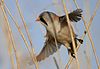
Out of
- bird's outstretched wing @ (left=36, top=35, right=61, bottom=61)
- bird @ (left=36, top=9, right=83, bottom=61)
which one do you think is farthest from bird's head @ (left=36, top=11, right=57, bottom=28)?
bird's outstretched wing @ (left=36, top=35, right=61, bottom=61)

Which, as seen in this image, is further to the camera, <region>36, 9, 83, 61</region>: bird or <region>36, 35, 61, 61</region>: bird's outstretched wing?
<region>36, 35, 61, 61</region>: bird's outstretched wing

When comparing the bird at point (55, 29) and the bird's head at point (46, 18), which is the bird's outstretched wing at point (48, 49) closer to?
the bird at point (55, 29)

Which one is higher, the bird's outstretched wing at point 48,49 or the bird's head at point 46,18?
the bird's head at point 46,18

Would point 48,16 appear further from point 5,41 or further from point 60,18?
point 5,41

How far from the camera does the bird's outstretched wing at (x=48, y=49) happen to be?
5.54ft

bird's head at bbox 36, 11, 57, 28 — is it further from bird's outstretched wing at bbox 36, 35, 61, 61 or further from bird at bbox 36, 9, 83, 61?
bird's outstretched wing at bbox 36, 35, 61, 61

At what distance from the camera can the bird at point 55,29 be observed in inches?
61.6

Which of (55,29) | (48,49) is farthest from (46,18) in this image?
(48,49)

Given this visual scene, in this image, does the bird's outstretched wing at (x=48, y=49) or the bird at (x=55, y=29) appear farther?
the bird's outstretched wing at (x=48, y=49)

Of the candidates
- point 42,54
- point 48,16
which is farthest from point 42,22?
point 42,54

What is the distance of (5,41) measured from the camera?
5.53ft

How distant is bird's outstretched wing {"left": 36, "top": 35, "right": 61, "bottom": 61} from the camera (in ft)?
5.54

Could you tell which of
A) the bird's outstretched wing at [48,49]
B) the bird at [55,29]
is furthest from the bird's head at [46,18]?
the bird's outstretched wing at [48,49]

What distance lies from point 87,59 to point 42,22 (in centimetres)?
30
